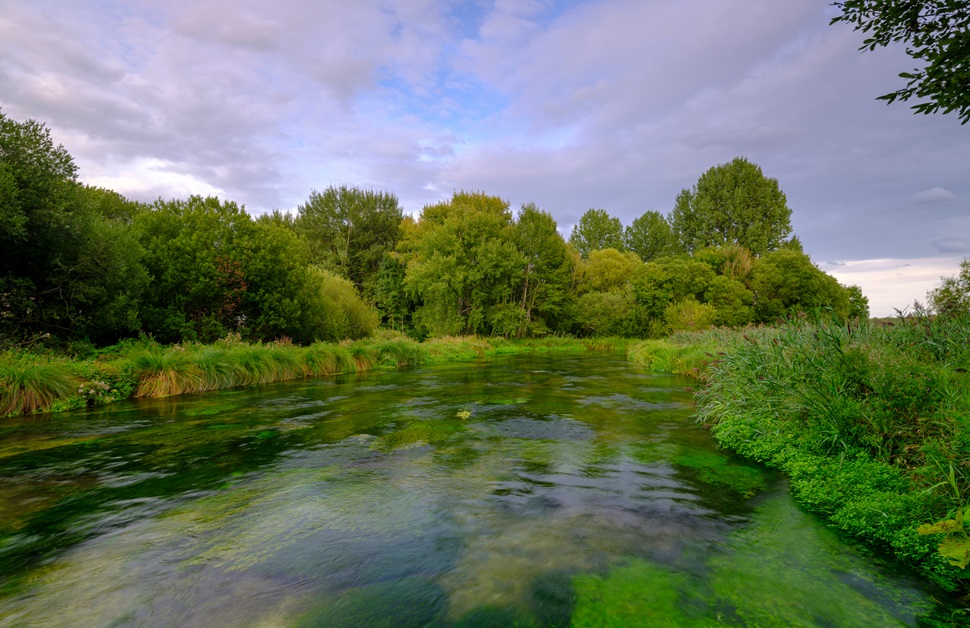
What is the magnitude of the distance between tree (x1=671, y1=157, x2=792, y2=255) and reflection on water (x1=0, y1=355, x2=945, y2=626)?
1682 inches

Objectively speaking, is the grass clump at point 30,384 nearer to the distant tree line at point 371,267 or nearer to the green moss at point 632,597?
the distant tree line at point 371,267

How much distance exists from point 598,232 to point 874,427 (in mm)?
57008

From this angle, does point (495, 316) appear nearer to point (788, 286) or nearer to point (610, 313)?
point (610, 313)

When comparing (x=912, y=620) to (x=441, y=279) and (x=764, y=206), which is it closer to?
(x=441, y=279)

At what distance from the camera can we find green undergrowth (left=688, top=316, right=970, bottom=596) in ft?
11.5

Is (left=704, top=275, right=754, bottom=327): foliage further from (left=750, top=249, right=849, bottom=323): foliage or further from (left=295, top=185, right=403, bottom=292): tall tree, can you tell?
(left=295, top=185, right=403, bottom=292): tall tree

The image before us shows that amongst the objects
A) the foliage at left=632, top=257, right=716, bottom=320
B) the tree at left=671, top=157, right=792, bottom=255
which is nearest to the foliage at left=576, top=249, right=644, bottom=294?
the foliage at left=632, top=257, right=716, bottom=320

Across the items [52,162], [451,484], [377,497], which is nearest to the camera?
[377,497]

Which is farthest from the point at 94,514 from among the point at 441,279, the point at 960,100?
the point at 441,279

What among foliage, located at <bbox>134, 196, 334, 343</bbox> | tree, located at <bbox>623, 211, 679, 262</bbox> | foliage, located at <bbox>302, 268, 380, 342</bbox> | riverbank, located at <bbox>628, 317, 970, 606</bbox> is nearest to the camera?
riverbank, located at <bbox>628, 317, 970, 606</bbox>

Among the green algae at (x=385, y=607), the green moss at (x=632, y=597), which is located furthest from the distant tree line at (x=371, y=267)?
the green algae at (x=385, y=607)

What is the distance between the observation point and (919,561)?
3422 millimetres

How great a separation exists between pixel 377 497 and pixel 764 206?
162 ft

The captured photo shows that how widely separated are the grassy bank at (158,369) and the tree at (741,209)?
37.4m
